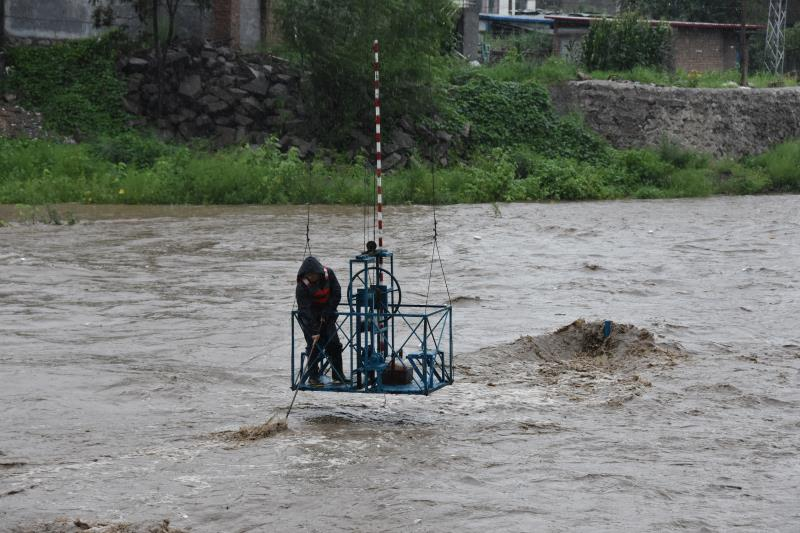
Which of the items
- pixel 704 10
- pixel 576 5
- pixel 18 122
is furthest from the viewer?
pixel 576 5

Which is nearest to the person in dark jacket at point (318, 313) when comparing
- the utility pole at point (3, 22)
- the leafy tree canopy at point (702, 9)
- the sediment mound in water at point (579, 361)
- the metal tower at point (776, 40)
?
the sediment mound in water at point (579, 361)

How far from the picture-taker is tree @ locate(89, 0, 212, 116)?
106 feet

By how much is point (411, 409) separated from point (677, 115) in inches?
1224

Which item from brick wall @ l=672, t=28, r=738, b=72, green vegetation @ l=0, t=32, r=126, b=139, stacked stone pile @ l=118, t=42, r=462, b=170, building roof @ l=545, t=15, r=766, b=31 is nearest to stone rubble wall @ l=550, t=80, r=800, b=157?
building roof @ l=545, t=15, r=766, b=31

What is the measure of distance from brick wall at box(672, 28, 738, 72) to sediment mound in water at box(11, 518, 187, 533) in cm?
4305

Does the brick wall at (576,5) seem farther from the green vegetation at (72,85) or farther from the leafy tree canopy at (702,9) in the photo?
the green vegetation at (72,85)

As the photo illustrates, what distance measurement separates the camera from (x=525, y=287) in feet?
53.4

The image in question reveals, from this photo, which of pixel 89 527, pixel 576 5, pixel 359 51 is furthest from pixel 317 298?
pixel 576 5

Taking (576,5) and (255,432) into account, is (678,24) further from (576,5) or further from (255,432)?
(255,432)

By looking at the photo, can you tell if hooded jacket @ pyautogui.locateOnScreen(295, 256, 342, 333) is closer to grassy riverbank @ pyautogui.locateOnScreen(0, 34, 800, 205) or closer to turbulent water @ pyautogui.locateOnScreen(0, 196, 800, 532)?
turbulent water @ pyautogui.locateOnScreen(0, 196, 800, 532)

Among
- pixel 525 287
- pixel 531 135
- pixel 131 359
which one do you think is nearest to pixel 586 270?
pixel 525 287

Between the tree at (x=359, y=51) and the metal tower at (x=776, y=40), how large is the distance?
20.8 m

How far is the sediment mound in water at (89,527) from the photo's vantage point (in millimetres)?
6742

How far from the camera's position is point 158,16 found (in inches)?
1382
